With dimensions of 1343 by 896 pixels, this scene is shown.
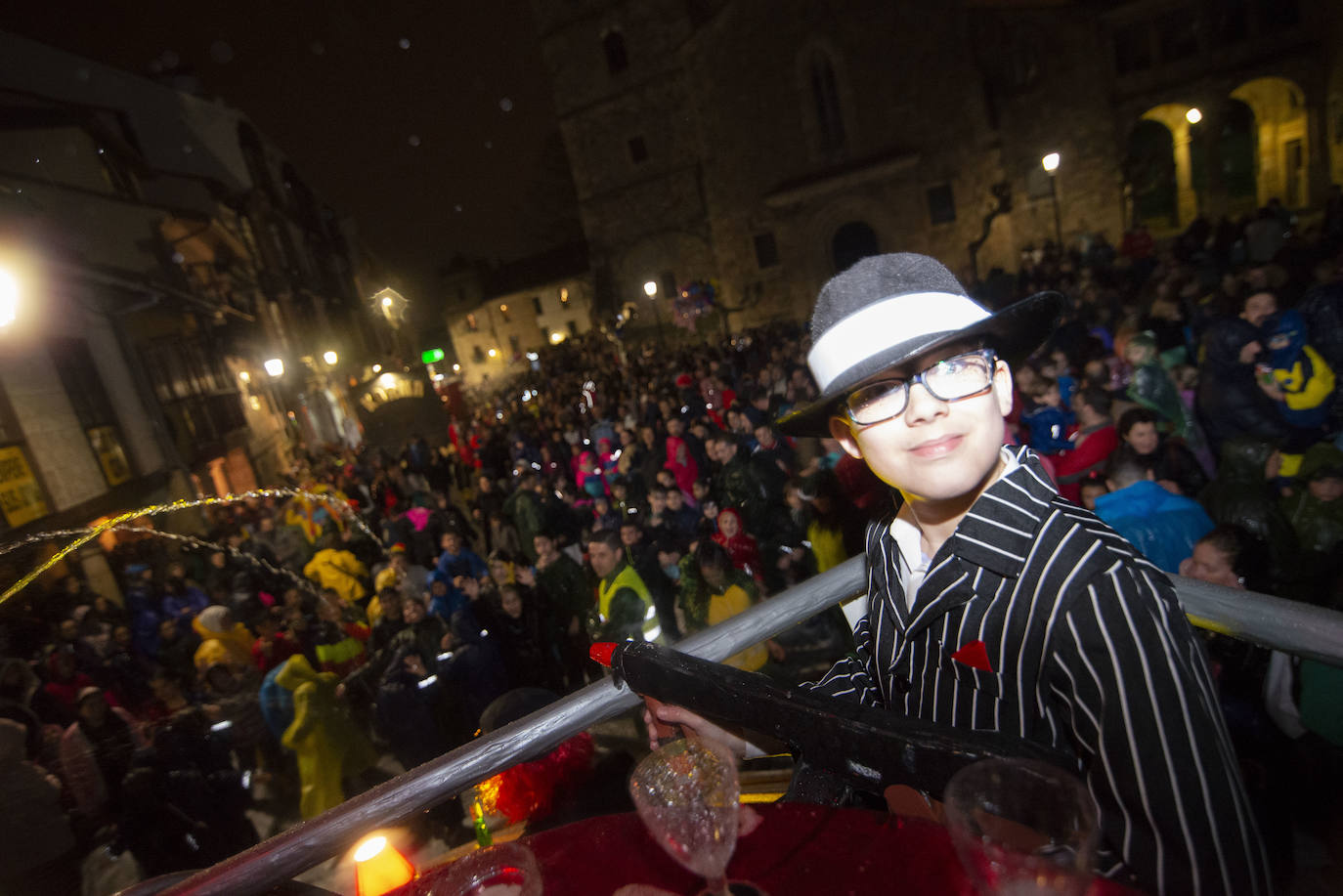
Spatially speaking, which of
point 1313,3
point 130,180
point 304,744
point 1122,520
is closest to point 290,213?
point 130,180

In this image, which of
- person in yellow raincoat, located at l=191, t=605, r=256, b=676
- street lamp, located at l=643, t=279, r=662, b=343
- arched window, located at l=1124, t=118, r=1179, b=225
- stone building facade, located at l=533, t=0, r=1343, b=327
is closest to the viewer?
person in yellow raincoat, located at l=191, t=605, r=256, b=676

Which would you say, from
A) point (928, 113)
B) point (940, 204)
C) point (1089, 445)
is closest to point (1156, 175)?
point (940, 204)

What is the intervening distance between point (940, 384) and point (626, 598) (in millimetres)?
3729

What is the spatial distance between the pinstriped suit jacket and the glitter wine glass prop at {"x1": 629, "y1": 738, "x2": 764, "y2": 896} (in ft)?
2.07

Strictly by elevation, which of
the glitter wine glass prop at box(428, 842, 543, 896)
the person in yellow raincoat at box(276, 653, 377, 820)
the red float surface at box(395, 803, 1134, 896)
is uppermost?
the glitter wine glass prop at box(428, 842, 543, 896)

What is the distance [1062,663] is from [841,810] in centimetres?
62

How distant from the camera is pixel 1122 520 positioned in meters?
3.66

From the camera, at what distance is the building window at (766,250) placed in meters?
26.3

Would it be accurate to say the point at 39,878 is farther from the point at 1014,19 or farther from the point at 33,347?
the point at 1014,19

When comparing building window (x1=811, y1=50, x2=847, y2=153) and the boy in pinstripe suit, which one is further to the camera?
building window (x1=811, y1=50, x2=847, y2=153)

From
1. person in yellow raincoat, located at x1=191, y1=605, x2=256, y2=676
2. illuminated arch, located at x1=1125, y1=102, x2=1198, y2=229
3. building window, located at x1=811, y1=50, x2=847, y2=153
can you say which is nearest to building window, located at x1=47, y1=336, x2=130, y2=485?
person in yellow raincoat, located at x1=191, y1=605, x2=256, y2=676

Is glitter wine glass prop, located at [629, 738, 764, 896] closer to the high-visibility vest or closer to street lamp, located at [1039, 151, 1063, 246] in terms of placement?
the high-visibility vest

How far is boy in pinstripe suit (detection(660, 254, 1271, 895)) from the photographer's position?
112cm

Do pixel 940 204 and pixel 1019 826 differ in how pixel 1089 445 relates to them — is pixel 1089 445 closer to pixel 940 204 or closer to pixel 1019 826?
pixel 1019 826
